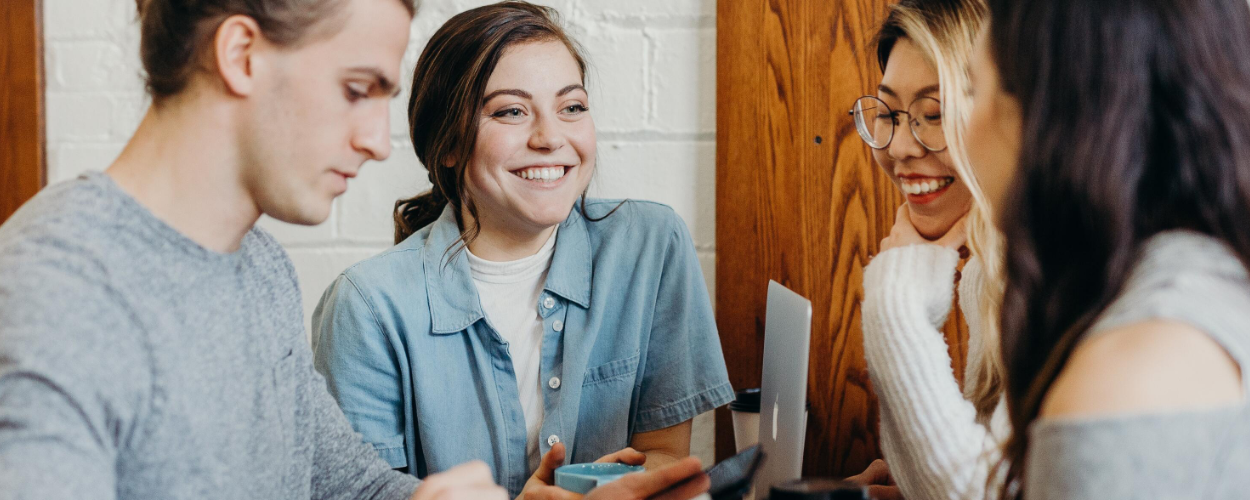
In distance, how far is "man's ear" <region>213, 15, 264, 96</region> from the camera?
0.71m

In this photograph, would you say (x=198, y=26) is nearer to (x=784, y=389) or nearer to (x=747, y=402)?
(x=784, y=389)

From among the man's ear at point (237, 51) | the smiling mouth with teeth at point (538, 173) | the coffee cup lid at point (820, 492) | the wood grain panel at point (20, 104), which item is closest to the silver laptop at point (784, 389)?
the coffee cup lid at point (820, 492)

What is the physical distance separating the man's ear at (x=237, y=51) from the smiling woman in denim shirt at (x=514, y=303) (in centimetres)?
51

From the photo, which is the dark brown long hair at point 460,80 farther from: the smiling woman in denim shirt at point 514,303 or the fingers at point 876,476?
the fingers at point 876,476

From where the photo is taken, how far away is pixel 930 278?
1.06 m

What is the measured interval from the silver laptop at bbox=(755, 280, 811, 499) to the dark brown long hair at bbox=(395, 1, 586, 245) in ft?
1.63

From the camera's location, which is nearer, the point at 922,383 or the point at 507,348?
the point at 922,383

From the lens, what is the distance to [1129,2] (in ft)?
1.92

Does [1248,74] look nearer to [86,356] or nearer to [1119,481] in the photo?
[1119,481]

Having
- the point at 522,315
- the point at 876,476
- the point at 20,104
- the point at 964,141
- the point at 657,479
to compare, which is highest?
the point at 20,104

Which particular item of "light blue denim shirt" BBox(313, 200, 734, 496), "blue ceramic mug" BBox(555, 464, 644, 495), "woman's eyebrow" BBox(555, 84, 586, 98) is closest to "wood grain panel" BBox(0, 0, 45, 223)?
"light blue denim shirt" BBox(313, 200, 734, 496)

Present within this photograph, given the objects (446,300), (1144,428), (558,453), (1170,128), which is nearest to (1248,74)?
(1170,128)

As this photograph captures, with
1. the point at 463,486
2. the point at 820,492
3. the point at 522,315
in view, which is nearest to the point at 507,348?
the point at 522,315

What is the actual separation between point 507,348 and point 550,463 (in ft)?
0.74
